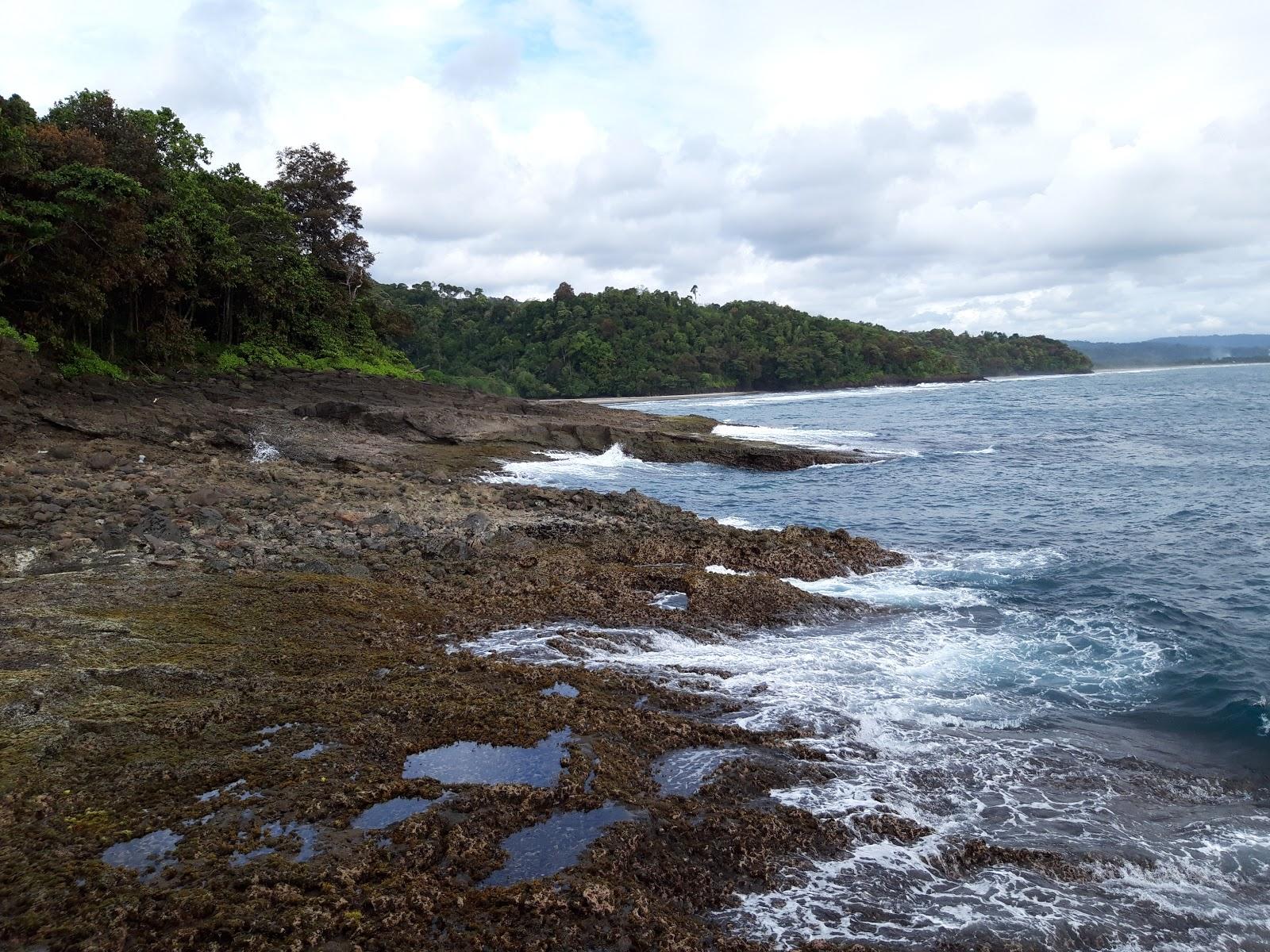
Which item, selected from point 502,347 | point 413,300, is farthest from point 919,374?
point 413,300

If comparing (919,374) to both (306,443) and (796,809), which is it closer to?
(306,443)

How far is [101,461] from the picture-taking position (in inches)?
677

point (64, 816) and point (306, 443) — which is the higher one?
point (306, 443)

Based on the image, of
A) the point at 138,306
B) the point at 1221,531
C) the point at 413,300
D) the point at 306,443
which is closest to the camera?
the point at 1221,531


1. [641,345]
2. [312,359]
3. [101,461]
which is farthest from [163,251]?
[641,345]

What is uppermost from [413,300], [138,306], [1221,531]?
[413,300]

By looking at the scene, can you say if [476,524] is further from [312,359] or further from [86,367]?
[312,359]

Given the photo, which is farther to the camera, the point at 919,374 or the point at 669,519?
the point at 919,374

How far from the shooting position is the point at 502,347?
102 m

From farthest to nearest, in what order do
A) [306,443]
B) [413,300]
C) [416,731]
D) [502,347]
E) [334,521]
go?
1. [413,300]
2. [502,347]
3. [306,443]
4. [334,521]
5. [416,731]

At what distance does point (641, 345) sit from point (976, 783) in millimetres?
98891

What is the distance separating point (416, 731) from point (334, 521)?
28.0ft

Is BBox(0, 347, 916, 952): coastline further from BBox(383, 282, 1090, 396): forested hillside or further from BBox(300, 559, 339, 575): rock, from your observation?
BBox(383, 282, 1090, 396): forested hillside

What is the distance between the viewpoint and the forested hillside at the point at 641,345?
99375 millimetres
